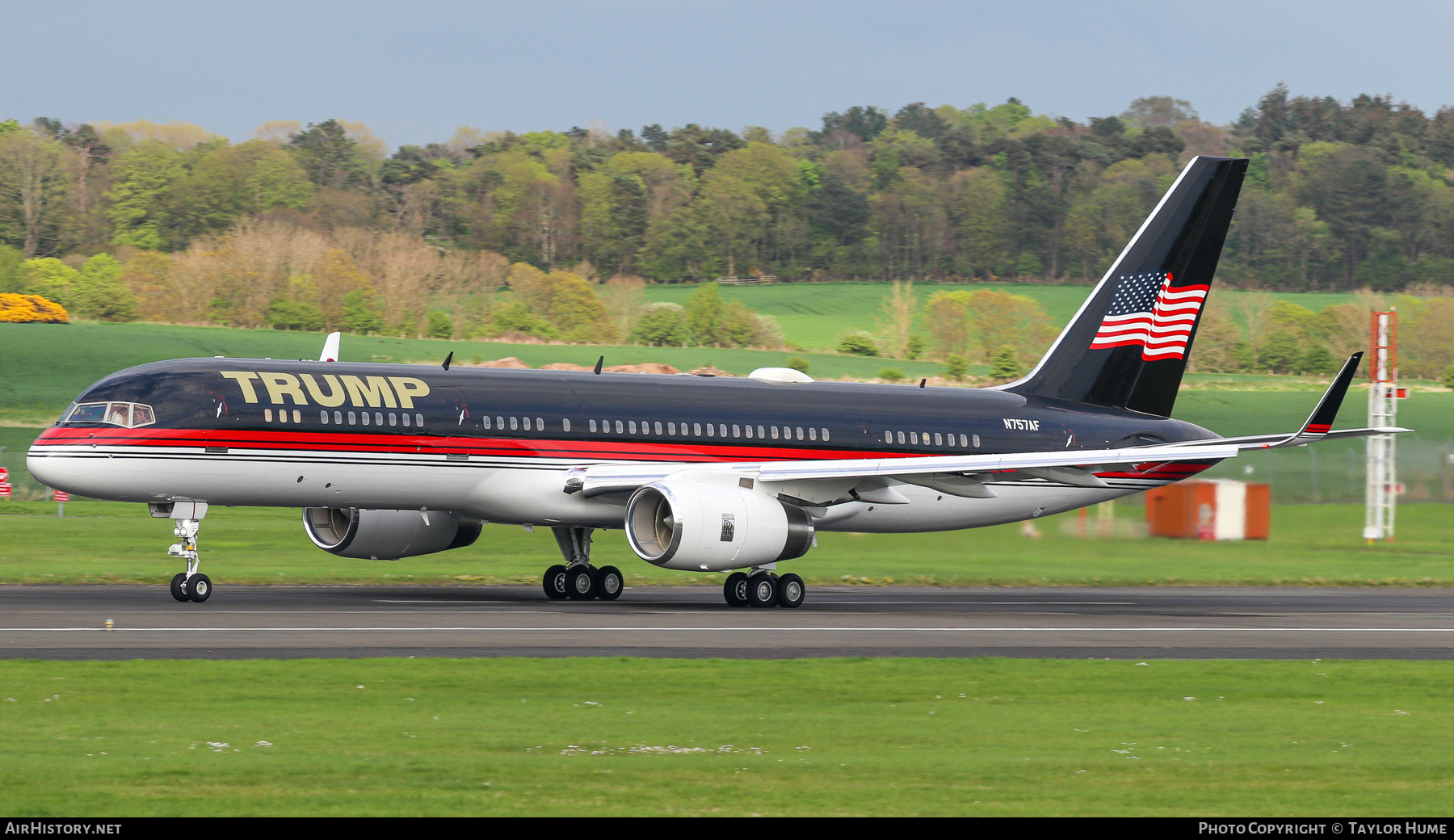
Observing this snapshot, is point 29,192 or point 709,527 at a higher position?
point 29,192

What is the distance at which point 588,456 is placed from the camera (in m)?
32.7

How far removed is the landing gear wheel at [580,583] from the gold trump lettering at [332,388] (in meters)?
4.84

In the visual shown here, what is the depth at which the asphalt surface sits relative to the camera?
73.6ft

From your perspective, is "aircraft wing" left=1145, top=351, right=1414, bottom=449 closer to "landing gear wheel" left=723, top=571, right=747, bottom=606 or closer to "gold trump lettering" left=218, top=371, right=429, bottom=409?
"landing gear wheel" left=723, top=571, right=747, bottom=606

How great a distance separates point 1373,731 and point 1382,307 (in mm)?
129594

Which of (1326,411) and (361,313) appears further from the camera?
(361,313)

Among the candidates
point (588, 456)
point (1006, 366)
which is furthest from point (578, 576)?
point (1006, 366)

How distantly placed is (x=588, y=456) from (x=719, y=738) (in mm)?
17815

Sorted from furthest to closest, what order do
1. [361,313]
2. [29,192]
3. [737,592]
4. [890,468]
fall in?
[29,192], [361,313], [737,592], [890,468]

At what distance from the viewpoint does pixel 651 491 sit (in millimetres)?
30938

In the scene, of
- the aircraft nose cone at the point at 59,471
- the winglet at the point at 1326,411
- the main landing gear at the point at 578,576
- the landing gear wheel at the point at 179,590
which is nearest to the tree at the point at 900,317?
the main landing gear at the point at 578,576

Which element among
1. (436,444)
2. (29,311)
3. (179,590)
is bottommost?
(179,590)

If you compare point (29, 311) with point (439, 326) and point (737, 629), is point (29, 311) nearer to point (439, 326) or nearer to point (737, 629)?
point (439, 326)

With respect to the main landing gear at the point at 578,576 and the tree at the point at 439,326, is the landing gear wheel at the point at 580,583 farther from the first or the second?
the tree at the point at 439,326
